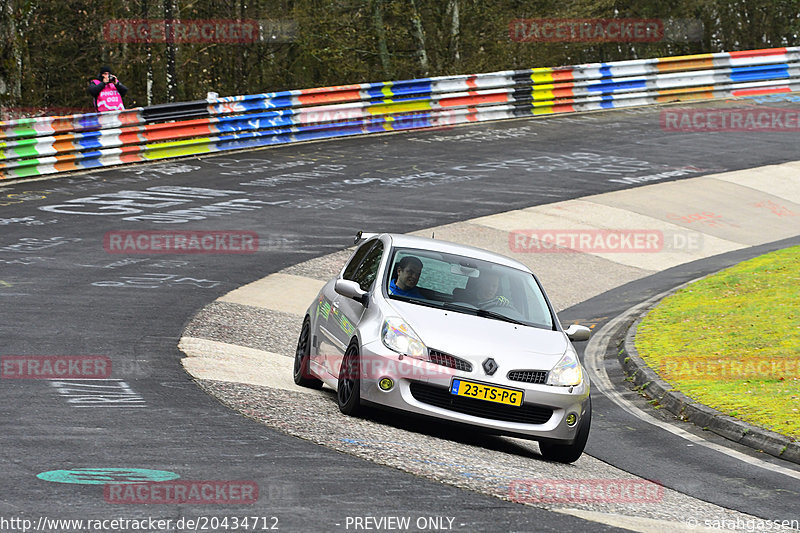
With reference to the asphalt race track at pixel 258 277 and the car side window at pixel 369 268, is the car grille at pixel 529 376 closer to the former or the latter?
the asphalt race track at pixel 258 277

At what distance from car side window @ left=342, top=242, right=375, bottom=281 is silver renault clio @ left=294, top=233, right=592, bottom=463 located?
497 millimetres

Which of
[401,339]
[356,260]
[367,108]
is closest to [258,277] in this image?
[356,260]

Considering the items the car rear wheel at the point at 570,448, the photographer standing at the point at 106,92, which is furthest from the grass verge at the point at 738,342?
the photographer standing at the point at 106,92

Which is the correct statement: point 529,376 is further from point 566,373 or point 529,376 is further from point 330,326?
point 330,326

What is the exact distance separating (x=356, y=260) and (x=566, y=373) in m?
2.75

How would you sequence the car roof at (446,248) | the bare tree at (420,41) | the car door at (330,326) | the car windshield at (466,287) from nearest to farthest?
the car windshield at (466,287) → the car door at (330,326) → the car roof at (446,248) → the bare tree at (420,41)

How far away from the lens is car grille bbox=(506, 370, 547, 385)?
843 cm

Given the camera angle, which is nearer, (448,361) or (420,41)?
(448,361)

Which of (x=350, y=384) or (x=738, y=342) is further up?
(x=350, y=384)

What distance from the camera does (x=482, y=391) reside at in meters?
8.33

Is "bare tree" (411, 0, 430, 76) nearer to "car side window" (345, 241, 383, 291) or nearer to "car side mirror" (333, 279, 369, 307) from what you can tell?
"car side window" (345, 241, 383, 291)

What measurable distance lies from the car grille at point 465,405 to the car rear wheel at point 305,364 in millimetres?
2112

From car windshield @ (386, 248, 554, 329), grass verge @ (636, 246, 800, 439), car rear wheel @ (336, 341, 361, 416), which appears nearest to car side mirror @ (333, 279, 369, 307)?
car windshield @ (386, 248, 554, 329)

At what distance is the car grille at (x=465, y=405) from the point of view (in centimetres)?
835
